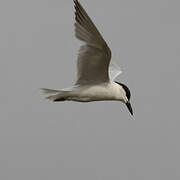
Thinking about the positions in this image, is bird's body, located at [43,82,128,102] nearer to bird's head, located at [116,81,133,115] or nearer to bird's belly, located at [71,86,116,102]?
bird's belly, located at [71,86,116,102]

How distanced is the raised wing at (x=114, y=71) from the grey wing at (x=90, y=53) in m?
1.64

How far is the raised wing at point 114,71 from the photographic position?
532 inches

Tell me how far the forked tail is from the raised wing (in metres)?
1.73

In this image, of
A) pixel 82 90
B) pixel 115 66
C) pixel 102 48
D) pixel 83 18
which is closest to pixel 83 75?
pixel 82 90

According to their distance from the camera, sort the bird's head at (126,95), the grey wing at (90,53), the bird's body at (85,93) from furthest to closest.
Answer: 1. the bird's head at (126,95)
2. the bird's body at (85,93)
3. the grey wing at (90,53)

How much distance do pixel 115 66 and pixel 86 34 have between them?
12.5 ft

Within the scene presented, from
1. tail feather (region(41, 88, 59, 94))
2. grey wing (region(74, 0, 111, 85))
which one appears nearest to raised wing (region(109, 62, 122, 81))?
grey wing (region(74, 0, 111, 85))

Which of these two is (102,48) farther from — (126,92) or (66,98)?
(126,92)

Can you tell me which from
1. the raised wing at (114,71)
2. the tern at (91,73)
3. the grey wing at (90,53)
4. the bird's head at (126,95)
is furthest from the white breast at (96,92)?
the raised wing at (114,71)

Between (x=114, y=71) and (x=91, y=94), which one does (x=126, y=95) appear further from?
(x=91, y=94)

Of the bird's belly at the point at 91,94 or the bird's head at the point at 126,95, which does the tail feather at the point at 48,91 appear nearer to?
the bird's belly at the point at 91,94

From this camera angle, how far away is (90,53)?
10.9 metres

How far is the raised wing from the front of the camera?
44.3 ft

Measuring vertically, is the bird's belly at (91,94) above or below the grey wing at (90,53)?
below
